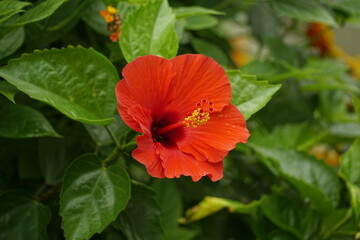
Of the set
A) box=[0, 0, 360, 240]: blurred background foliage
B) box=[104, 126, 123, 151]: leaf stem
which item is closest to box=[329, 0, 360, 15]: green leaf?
box=[0, 0, 360, 240]: blurred background foliage

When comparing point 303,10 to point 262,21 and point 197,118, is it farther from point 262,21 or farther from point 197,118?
point 197,118

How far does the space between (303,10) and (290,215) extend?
379 millimetres

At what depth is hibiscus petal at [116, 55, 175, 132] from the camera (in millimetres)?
490

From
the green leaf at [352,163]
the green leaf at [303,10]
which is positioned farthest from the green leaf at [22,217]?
the green leaf at [303,10]

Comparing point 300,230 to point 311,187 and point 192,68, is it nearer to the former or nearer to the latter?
point 311,187

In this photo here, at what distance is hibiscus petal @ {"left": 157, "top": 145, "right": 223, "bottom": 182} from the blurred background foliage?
5 centimetres

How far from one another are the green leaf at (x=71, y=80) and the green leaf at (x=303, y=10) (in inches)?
18.4

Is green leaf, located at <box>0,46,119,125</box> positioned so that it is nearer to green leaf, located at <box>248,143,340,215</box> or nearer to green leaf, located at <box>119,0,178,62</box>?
green leaf, located at <box>119,0,178,62</box>

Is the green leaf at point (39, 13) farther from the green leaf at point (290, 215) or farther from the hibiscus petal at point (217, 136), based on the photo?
the green leaf at point (290, 215)

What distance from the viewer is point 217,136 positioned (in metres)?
0.53

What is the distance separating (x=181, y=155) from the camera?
0.52 meters

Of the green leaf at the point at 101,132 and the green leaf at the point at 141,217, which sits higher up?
the green leaf at the point at 101,132

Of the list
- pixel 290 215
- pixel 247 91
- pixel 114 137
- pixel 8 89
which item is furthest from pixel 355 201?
pixel 8 89

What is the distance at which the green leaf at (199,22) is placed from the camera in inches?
28.8
